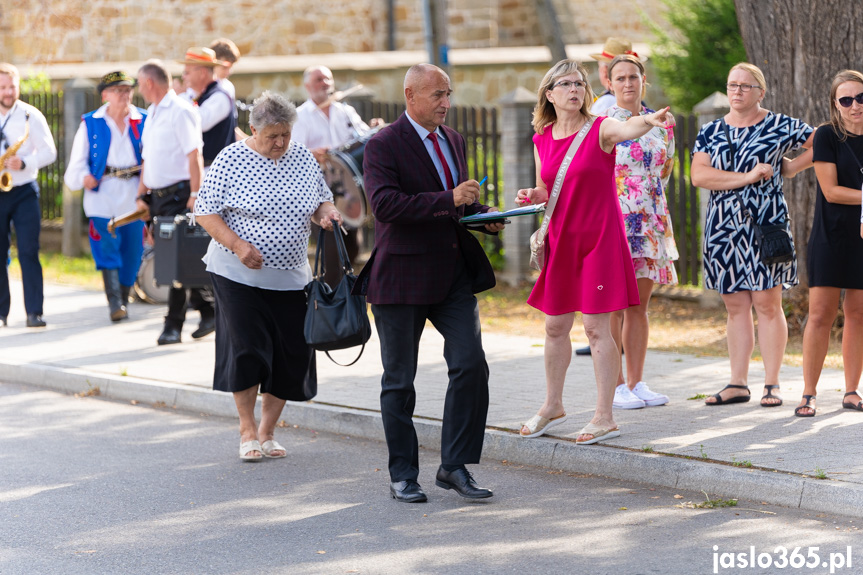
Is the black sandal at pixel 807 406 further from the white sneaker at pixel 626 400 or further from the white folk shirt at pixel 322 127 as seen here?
the white folk shirt at pixel 322 127

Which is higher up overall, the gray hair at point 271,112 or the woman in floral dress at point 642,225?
the gray hair at point 271,112

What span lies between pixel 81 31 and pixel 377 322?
18127 mm

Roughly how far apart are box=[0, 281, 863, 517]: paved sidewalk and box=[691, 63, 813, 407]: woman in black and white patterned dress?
36cm

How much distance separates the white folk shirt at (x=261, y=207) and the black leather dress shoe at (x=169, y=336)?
3.60 meters

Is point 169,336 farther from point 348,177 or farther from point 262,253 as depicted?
point 262,253

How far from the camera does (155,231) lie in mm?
9938

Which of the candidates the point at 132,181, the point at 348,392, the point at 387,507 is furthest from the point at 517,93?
the point at 387,507

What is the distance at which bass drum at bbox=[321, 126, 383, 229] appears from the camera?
11578mm

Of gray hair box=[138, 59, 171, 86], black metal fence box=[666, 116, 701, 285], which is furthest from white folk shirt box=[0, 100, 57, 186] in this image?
black metal fence box=[666, 116, 701, 285]

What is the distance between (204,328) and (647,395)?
174 inches

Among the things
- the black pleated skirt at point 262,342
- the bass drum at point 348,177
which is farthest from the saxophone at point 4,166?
the black pleated skirt at point 262,342

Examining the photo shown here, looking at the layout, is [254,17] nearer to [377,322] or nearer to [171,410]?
[171,410]

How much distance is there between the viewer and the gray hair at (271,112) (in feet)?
21.6

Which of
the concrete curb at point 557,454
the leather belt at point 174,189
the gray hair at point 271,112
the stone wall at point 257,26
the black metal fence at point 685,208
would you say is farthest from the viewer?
the stone wall at point 257,26
